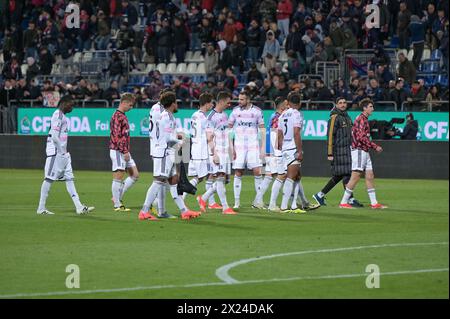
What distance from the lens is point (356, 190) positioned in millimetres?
25578

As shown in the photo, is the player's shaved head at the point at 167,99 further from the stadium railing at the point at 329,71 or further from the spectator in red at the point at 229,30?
the spectator in red at the point at 229,30

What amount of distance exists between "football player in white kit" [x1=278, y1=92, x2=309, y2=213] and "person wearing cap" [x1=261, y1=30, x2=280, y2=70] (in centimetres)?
1524

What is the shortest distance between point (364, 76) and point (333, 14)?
3.02 metres

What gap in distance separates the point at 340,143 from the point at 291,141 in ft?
6.92

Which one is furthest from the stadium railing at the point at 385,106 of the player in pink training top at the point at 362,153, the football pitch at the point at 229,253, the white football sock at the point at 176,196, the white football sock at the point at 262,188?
the white football sock at the point at 176,196

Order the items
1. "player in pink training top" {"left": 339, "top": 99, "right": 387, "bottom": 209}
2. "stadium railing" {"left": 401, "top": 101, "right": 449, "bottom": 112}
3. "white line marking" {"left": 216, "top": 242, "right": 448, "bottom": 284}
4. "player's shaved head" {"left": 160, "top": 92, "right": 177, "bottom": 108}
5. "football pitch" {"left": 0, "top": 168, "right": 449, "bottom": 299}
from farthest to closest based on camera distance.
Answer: "stadium railing" {"left": 401, "top": 101, "right": 449, "bottom": 112} < "player in pink training top" {"left": 339, "top": 99, "right": 387, "bottom": 209} < "player's shaved head" {"left": 160, "top": 92, "right": 177, "bottom": 108} < "white line marking" {"left": 216, "top": 242, "right": 448, "bottom": 284} < "football pitch" {"left": 0, "top": 168, "right": 449, "bottom": 299}

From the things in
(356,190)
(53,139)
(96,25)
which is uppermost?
(96,25)

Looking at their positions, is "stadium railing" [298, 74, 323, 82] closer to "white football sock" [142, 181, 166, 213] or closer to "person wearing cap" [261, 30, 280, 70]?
"person wearing cap" [261, 30, 280, 70]

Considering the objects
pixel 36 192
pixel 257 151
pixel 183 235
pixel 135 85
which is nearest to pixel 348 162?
pixel 257 151

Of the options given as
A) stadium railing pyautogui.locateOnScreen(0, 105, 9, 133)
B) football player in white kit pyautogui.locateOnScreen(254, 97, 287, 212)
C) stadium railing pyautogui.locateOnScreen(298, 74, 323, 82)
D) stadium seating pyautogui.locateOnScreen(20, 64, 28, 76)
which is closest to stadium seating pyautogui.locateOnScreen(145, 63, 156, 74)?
stadium seating pyautogui.locateOnScreen(20, 64, 28, 76)

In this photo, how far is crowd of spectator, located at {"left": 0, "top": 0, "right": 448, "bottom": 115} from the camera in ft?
106

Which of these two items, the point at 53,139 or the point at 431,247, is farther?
the point at 53,139

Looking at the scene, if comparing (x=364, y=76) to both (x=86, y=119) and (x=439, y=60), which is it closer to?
(x=439, y=60)
